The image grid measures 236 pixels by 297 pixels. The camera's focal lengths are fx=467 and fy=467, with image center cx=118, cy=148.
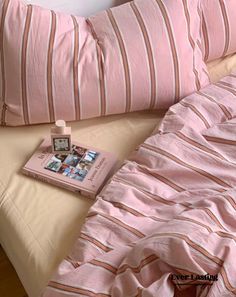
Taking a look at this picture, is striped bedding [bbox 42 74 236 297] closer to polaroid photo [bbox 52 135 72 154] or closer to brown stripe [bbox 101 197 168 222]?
brown stripe [bbox 101 197 168 222]

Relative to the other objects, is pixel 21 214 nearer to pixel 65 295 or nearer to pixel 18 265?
pixel 18 265

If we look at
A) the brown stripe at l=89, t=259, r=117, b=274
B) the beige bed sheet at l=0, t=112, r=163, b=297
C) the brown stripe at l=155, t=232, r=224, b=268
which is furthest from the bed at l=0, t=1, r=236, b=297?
the brown stripe at l=155, t=232, r=224, b=268

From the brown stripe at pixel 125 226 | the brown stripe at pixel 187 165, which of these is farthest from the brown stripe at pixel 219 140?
the brown stripe at pixel 125 226

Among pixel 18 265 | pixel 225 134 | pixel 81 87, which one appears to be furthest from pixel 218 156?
pixel 18 265

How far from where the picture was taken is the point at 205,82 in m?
1.44

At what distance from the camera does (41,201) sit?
1157mm

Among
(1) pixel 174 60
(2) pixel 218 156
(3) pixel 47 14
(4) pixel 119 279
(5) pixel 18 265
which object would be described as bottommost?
(5) pixel 18 265

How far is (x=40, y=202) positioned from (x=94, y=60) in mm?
421

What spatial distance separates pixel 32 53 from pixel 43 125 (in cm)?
22

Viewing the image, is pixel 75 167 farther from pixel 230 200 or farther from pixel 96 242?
pixel 230 200

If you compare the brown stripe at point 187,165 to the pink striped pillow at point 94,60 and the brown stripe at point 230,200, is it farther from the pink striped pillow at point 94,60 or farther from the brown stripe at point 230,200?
the pink striped pillow at point 94,60

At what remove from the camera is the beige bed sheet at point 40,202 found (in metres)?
1.05

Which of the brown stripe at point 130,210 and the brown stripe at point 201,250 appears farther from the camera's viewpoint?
the brown stripe at point 130,210

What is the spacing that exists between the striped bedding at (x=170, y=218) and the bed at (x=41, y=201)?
70 mm
